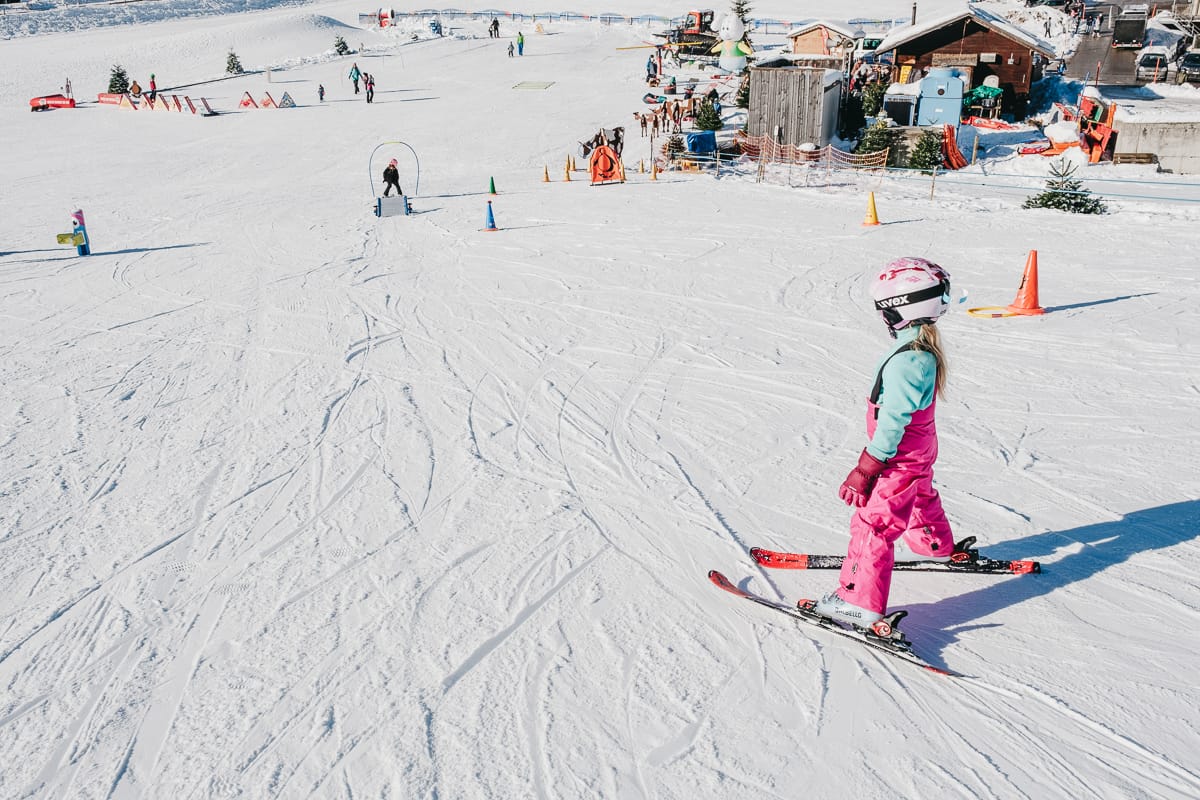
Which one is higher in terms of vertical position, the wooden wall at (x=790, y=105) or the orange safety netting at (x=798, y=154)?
the wooden wall at (x=790, y=105)

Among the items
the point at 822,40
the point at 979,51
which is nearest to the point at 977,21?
the point at 979,51

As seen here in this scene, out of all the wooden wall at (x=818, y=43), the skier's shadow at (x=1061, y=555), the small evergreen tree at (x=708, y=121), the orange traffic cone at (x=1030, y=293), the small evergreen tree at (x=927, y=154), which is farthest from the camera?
the wooden wall at (x=818, y=43)

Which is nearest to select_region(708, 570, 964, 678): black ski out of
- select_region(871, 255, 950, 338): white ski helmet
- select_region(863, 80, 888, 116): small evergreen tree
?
select_region(871, 255, 950, 338): white ski helmet

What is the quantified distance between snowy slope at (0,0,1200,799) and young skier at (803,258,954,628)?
0.37 m

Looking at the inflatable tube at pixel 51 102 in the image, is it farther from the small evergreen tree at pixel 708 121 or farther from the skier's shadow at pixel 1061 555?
the skier's shadow at pixel 1061 555

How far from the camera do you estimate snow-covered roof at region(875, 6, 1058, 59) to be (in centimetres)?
3184

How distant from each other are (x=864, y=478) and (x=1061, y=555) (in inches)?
76.6

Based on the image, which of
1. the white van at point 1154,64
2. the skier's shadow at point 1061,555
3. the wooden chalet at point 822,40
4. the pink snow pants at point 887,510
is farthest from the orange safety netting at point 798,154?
the white van at point 1154,64

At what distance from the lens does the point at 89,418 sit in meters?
7.60

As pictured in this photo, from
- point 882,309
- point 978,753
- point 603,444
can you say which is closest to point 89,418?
point 603,444

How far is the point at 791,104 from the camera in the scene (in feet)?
80.5

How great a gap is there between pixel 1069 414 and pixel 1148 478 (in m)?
1.21

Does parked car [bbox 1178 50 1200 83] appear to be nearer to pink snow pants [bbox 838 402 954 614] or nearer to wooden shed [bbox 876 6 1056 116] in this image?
wooden shed [bbox 876 6 1056 116]

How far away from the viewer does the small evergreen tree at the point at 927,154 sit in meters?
21.9
